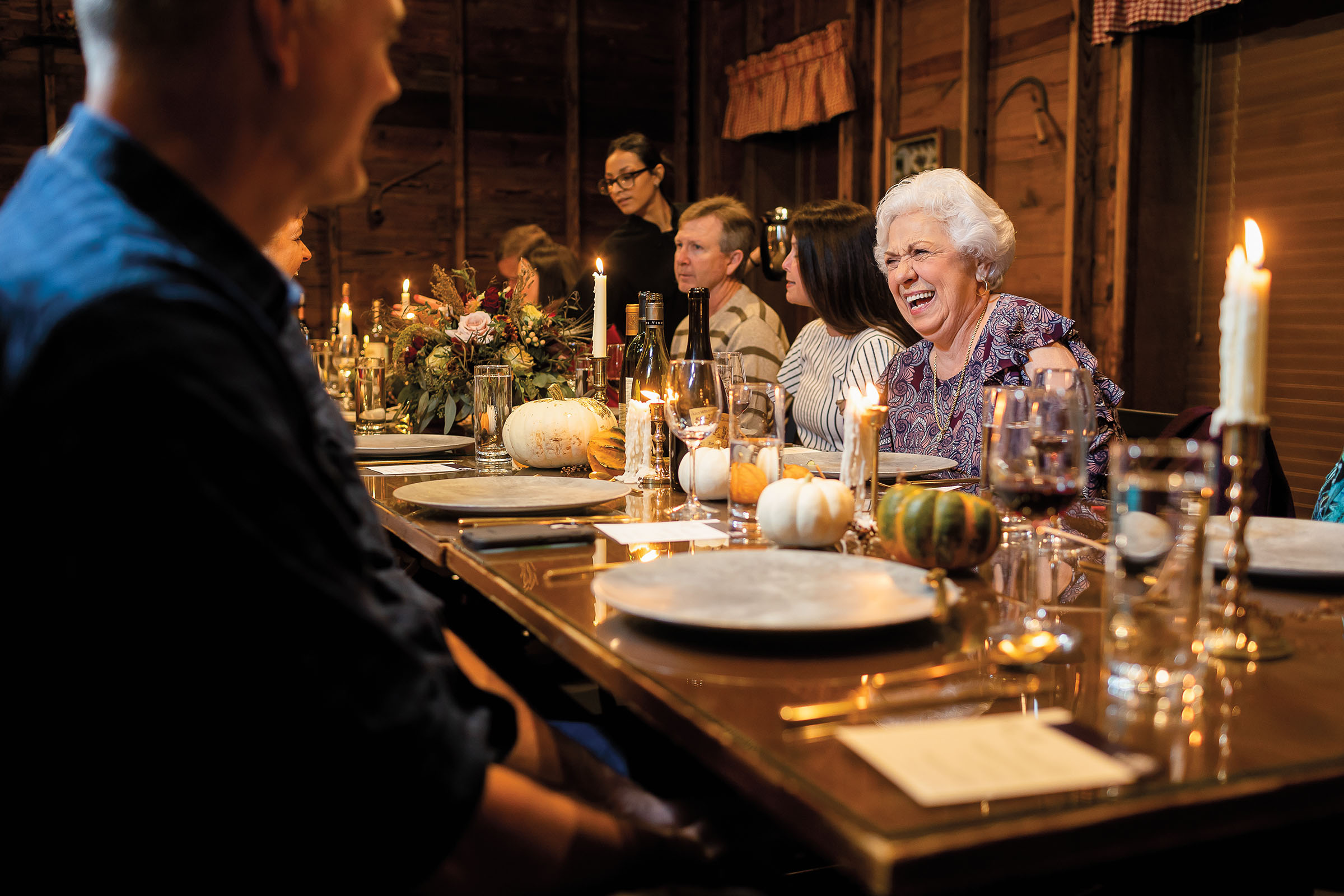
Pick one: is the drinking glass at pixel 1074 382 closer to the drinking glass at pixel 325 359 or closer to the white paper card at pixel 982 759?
the white paper card at pixel 982 759

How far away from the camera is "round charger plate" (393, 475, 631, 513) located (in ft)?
4.87

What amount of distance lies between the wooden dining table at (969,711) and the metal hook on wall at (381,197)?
5723mm

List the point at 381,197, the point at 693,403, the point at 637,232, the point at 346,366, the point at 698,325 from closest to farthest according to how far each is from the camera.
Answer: the point at 693,403 → the point at 698,325 → the point at 346,366 → the point at 637,232 → the point at 381,197

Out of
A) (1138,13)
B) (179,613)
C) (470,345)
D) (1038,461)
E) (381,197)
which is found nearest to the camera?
(179,613)

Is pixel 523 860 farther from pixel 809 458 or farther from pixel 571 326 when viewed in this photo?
pixel 571 326

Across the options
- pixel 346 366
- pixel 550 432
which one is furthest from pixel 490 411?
pixel 346 366

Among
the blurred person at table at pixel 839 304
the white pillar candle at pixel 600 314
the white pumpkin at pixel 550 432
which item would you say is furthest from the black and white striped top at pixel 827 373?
the white pumpkin at pixel 550 432

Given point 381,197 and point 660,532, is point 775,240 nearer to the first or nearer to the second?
point 381,197

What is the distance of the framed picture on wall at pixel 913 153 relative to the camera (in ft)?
16.0

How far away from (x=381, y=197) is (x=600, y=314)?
468 cm

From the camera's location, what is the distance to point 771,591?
0.97 m

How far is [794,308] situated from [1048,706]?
5.72m

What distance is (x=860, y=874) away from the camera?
1.84 feet

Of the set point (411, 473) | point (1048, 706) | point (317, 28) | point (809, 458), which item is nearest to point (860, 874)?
point (1048, 706)
